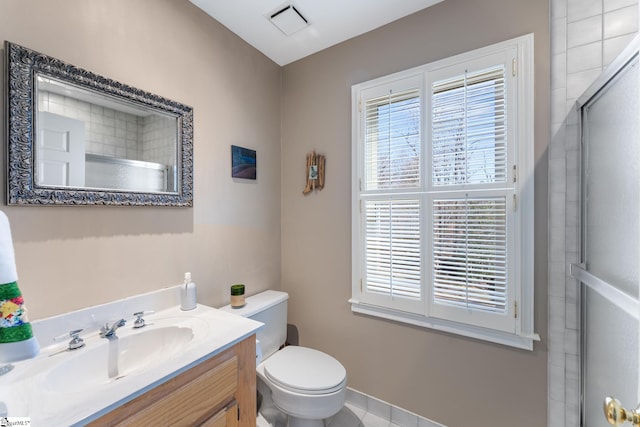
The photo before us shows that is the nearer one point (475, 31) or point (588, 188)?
point (588, 188)

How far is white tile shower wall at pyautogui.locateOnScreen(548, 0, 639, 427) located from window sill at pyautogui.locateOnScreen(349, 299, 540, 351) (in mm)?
110

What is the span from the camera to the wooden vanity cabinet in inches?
28.8

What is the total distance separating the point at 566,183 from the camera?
1191 millimetres

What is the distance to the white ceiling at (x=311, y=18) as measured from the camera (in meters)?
1.48

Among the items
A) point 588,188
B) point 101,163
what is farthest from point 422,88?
point 101,163

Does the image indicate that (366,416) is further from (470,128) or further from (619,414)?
(470,128)

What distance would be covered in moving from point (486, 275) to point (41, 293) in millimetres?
1871

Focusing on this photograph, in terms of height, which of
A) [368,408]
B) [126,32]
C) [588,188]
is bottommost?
[368,408]

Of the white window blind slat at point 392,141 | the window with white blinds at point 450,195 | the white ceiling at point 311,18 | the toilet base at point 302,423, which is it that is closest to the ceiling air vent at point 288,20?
the white ceiling at point 311,18

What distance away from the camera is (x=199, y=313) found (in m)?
1.27

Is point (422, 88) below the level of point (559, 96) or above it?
above

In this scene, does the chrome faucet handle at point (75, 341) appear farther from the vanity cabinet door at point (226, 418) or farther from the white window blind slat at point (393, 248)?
the white window blind slat at point (393, 248)

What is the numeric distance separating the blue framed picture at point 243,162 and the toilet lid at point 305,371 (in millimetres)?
1129

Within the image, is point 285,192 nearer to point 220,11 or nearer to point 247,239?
point 247,239
